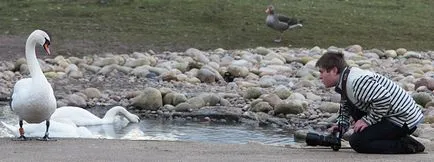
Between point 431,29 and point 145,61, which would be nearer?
point 145,61

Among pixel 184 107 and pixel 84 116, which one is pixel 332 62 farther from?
pixel 184 107

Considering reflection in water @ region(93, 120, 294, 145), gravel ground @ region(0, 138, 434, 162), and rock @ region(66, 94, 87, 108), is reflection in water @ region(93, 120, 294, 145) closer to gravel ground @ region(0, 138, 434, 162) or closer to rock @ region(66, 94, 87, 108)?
rock @ region(66, 94, 87, 108)

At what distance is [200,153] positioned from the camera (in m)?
8.33

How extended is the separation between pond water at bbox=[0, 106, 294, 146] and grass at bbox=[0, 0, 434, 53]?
8.64 meters

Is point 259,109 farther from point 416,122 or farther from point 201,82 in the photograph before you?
point 416,122

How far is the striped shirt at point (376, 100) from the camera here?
8.21 m

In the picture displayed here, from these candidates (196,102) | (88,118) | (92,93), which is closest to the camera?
(88,118)

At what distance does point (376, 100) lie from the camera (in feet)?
27.0

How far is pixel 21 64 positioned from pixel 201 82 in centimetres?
356

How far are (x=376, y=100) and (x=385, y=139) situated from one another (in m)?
0.41

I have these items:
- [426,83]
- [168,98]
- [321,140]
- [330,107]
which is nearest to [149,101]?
[168,98]

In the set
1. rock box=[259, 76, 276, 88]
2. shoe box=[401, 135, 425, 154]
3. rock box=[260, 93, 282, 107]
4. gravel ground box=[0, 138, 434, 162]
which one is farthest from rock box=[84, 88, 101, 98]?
shoe box=[401, 135, 425, 154]

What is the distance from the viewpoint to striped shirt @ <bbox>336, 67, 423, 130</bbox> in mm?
8211

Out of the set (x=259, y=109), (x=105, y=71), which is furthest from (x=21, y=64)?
(x=259, y=109)
